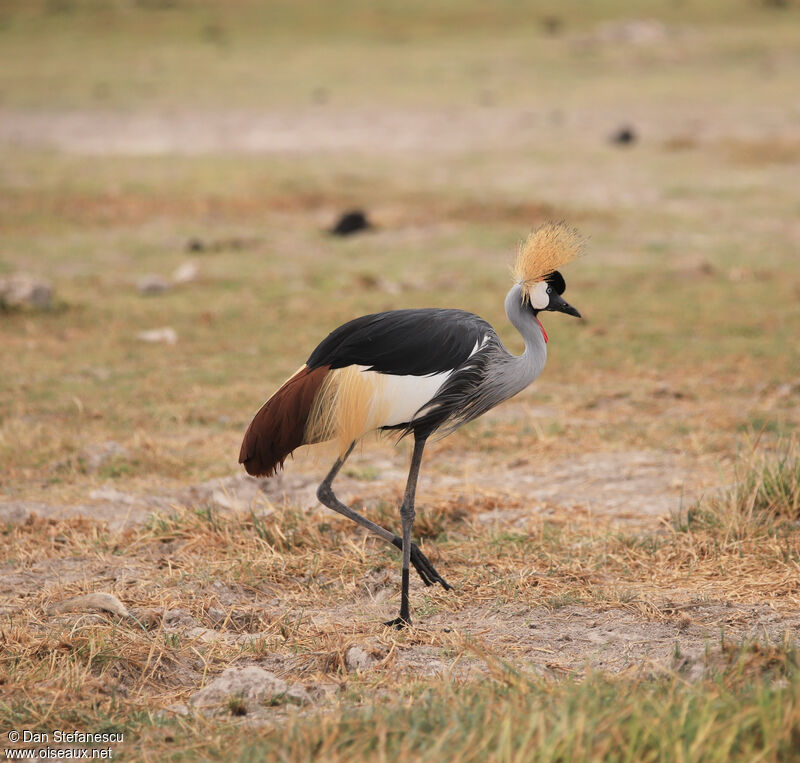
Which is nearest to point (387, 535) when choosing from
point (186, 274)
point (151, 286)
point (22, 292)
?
point (22, 292)

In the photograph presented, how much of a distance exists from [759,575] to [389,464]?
2423 mm

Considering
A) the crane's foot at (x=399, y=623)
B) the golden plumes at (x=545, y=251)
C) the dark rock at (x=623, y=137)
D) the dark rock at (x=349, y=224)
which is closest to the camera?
the crane's foot at (x=399, y=623)

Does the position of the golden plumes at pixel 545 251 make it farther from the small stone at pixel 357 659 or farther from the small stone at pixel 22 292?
the small stone at pixel 22 292

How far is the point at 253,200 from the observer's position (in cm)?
1411

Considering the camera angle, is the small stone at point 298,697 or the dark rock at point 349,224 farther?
the dark rock at point 349,224

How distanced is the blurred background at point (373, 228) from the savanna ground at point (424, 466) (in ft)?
0.17

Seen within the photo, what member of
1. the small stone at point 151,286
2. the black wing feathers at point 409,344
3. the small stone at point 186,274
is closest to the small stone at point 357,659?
the black wing feathers at point 409,344

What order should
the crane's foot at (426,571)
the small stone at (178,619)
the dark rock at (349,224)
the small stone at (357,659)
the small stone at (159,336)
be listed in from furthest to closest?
the dark rock at (349,224) → the small stone at (159,336) → the crane's foot at (426,571) → the small stone at (178,619) → the small stone at (357,659)

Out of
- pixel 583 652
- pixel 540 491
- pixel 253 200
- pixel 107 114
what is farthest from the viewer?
pixel 107 114

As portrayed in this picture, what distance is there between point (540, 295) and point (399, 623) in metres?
1.36

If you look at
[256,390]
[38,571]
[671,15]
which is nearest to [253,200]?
[256,390]

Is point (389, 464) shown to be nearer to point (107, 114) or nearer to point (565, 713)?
point (565, 713)

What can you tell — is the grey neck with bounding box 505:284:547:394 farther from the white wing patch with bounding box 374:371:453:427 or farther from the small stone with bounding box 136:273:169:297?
the small stone with bounding box 136:273:169:297

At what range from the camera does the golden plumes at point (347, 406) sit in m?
3.94
